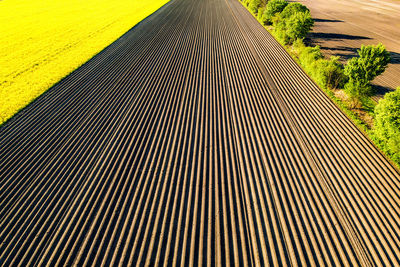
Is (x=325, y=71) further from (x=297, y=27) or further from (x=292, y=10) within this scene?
(x=292, y=10)

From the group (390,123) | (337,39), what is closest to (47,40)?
(390,123)

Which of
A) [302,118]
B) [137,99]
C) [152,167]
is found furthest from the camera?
[137,99]

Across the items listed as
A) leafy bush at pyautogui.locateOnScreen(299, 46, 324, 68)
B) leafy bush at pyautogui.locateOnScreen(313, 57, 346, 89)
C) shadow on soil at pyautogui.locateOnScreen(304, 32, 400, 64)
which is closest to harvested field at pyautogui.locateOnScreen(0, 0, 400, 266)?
leafy bush at pyautogui.locateOnScreen(313, 57, 346, 89)

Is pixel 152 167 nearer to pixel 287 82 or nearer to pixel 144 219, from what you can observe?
pixel 144 219

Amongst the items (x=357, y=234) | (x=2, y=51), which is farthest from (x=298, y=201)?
(x=2, y=51)

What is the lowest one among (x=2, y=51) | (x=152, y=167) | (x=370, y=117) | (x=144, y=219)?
(x=144, y=219)

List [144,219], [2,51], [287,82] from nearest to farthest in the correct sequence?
[144,219], [287,82], [2,51]

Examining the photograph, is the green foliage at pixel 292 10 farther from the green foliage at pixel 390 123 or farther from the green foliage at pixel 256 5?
the green foliage at pixel 390 123
